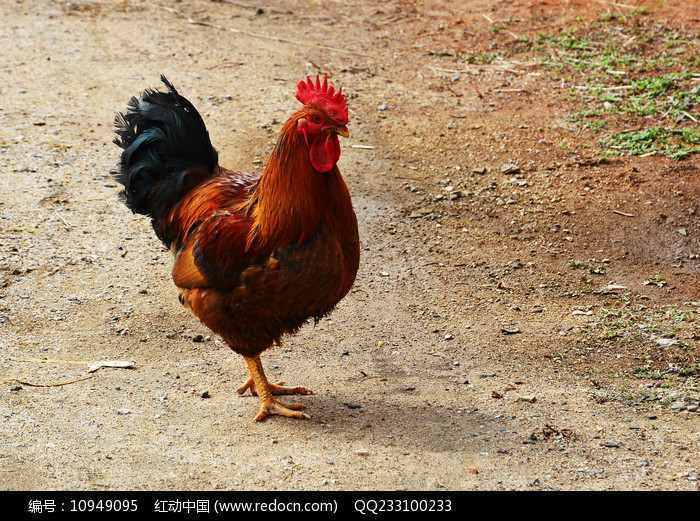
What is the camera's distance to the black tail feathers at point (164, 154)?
17.6ft

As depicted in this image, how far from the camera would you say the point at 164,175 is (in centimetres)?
548

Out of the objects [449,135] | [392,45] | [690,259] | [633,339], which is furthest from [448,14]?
[633,339]

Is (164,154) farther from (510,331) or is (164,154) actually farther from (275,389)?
(510,331)

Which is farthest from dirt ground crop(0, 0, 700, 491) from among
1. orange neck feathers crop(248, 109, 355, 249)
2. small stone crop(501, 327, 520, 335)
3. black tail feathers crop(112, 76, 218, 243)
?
orange neck feathers crop(248, 109, 355, 249)

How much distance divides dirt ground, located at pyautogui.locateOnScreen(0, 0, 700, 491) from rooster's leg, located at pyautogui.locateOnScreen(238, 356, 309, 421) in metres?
0.09

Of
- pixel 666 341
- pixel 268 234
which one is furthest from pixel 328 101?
pixel 666 341

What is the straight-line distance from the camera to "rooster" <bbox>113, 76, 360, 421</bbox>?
4.40m

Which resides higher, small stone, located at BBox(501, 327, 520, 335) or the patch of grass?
the patch of grass

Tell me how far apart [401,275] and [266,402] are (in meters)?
2.36

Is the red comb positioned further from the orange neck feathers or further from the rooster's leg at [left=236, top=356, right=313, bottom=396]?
the rooster's leg at [left=236, top=356, right=313, bottom=396]
